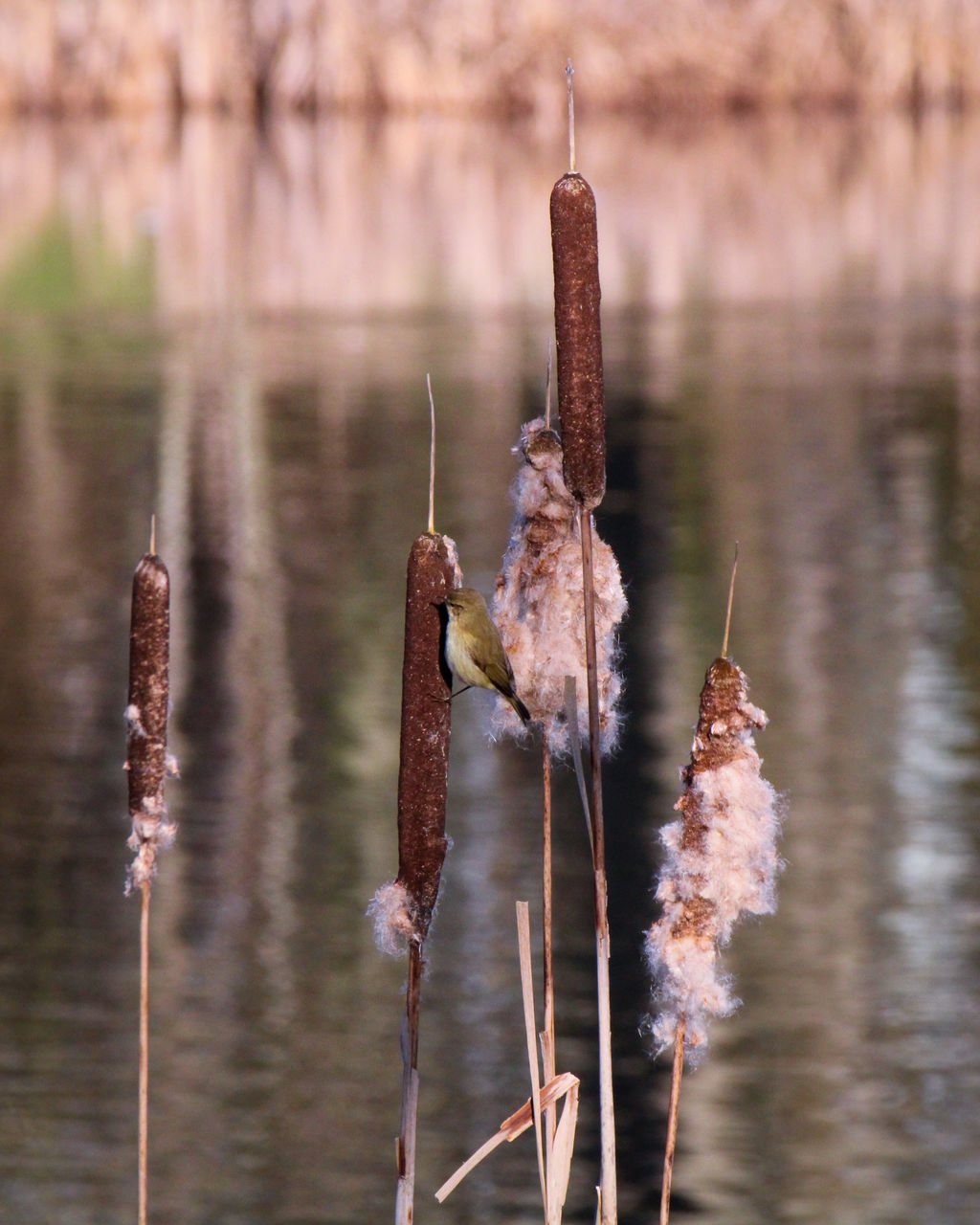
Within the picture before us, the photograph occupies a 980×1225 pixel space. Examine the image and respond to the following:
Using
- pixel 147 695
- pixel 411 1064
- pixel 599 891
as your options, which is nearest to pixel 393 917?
pixel 411 1064

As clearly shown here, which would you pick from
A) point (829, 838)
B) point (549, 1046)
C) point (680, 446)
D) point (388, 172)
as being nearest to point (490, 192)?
point (388, 172)

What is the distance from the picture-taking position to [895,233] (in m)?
22.9

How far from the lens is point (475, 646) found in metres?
2.87

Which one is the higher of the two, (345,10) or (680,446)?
(345,10)

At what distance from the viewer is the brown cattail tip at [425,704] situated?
2729 mm

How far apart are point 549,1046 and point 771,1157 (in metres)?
2.37

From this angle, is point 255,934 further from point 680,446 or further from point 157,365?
point 157,365

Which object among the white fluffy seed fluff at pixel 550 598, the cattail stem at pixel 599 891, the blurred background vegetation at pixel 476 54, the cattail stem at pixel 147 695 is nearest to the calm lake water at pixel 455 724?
the white fluffy seed fluff at pixel 550 598

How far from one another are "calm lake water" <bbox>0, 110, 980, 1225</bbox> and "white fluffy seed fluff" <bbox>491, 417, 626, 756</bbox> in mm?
195

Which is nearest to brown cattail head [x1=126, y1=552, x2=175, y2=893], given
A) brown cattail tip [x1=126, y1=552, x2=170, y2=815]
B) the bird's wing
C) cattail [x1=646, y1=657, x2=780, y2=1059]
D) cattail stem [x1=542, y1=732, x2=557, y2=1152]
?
brown cattail tip [x1=126, y1=552, x2=170, y2=815]

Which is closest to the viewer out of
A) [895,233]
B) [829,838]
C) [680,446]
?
[829,838]

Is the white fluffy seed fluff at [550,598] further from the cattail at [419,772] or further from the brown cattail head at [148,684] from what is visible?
the brown cattail head at [148,684]

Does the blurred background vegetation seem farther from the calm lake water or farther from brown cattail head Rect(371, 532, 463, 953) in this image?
brown cattail head Rect(371, 532, 463, 953)

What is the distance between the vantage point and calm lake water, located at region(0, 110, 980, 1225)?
5480mm
